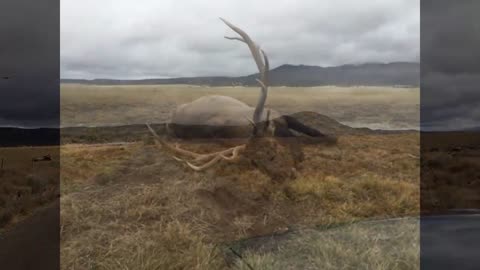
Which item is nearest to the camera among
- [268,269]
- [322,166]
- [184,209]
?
[268,269]

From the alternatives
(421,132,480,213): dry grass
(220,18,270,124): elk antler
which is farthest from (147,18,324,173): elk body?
(421,132,480,213): dry grass

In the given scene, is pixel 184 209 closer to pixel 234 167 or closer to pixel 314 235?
pixel 234 167

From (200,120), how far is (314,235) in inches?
55.3

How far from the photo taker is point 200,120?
4559 mm

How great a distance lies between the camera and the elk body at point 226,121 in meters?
4.51

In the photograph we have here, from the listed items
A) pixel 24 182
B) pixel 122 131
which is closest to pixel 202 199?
pixel 122 131

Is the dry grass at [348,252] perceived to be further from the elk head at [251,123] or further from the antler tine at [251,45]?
the antler tine at [251,45]

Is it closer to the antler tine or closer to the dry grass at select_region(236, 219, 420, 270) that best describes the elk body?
the antler tine

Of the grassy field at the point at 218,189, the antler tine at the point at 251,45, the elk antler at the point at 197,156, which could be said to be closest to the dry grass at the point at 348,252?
the grassy field at the point at 218,189

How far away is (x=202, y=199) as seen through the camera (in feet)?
14.6

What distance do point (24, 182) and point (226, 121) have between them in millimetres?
1954

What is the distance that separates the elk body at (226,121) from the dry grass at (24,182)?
1011 millimetres

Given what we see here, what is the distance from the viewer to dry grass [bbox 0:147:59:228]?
4492 millimetres

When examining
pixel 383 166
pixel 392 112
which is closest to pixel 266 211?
pixel 383 166
